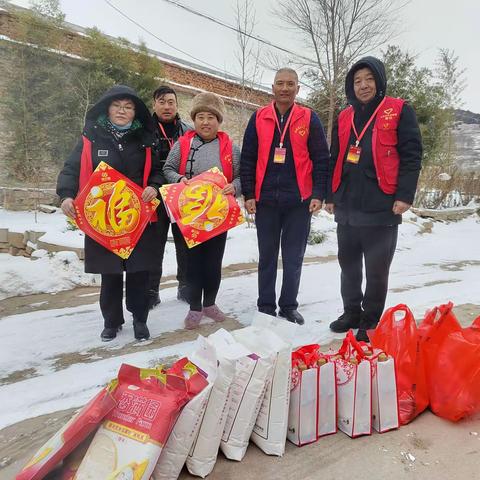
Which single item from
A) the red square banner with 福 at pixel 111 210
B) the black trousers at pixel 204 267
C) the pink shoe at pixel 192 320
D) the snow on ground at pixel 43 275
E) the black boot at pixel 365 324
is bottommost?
the snow on ground at pixel 43 275

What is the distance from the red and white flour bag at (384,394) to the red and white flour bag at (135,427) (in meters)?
0.81

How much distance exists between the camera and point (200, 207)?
275 centimetres

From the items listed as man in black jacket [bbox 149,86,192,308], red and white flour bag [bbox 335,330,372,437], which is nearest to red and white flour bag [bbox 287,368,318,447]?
red and white flour bag [bbox 335,330,372,437]

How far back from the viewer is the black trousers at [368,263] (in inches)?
108

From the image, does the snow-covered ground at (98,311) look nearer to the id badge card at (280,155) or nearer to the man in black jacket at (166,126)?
the man in black jacket at (166,126)

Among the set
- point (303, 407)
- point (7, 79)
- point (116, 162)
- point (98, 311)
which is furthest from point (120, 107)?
point (7, 79)

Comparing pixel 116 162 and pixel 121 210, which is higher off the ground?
pixel 116 162

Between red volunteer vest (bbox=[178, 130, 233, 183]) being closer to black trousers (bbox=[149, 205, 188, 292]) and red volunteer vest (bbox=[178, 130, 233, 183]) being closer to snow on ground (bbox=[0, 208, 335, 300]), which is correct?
black trousers (bbox=[149, 205, 188, 292])

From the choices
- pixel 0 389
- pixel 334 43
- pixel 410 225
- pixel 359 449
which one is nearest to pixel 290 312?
pixel 359 449

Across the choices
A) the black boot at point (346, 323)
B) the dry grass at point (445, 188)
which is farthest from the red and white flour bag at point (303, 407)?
the dry grass at point (445, 188)

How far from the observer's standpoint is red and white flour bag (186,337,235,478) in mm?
1590

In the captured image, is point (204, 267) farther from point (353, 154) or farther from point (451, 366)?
point (451, 366)

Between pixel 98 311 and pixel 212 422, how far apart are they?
7.71 feet

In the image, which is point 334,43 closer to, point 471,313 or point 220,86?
point 220,86
